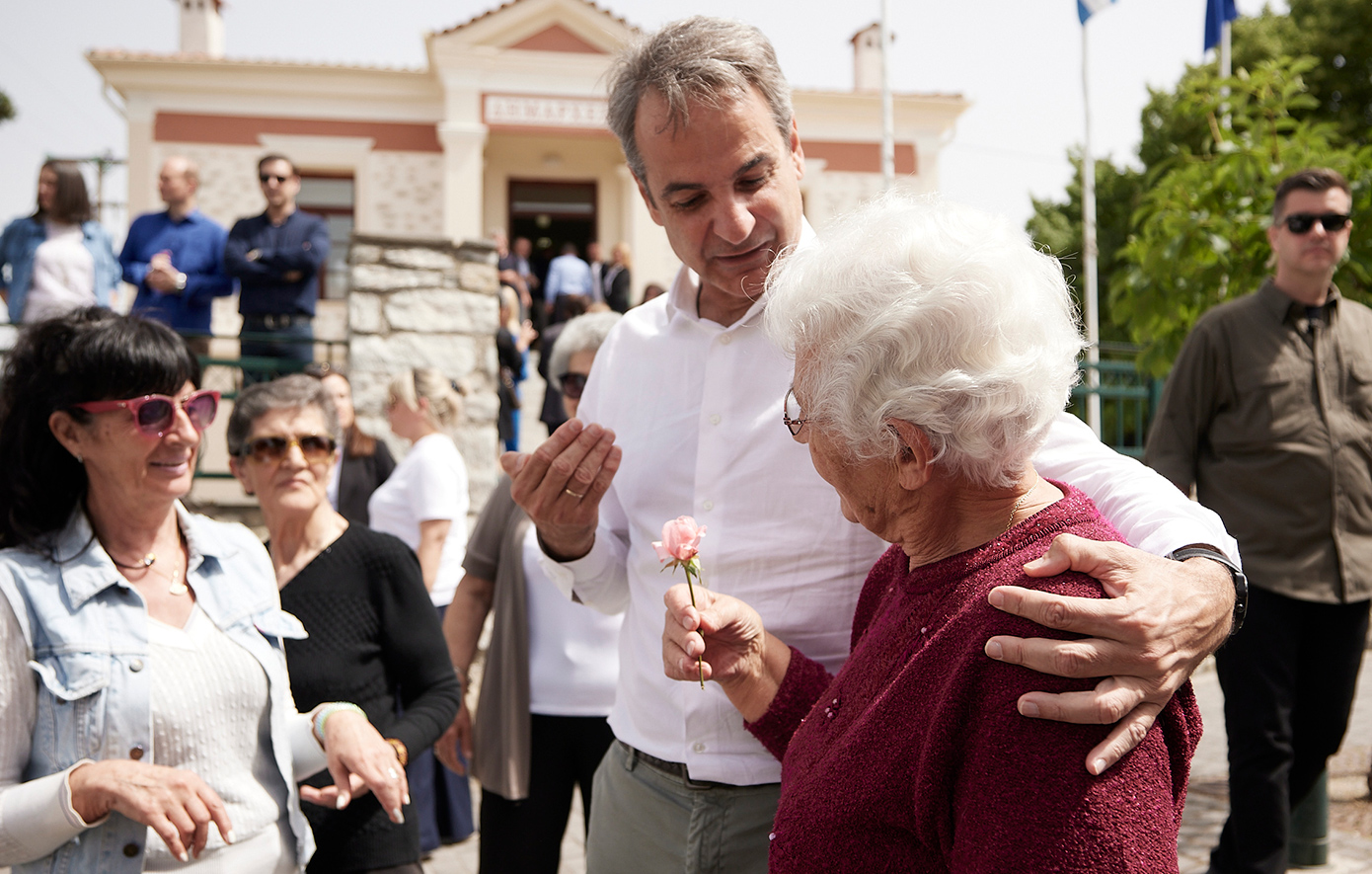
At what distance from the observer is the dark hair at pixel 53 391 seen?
222 centimetres

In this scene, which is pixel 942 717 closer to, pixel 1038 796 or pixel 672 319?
pixel 1038 796

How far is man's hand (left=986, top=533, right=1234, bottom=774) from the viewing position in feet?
3.97

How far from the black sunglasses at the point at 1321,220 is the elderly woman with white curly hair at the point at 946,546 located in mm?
3061

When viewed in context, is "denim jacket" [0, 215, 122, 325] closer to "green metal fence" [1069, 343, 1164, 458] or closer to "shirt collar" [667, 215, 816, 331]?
"shirt collar" [667, 215, 816, 331]

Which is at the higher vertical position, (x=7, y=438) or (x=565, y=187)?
(x=565, y=187)

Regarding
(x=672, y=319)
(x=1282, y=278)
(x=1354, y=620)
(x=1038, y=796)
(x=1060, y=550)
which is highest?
(x=1282, y=278)

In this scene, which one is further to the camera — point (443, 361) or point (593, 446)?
point (443, 361)

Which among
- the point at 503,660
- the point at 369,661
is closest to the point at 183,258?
the point at 503,660

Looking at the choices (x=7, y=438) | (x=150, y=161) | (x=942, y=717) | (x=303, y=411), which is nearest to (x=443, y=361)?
(x=303, y=411)

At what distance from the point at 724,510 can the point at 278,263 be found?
19.3 ft

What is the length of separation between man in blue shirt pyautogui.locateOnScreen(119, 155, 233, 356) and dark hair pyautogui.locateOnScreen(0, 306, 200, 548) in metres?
5.25

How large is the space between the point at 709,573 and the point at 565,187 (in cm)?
2001

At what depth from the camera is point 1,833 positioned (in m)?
1.91

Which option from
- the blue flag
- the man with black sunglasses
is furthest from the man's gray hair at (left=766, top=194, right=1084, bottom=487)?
the blue flag
